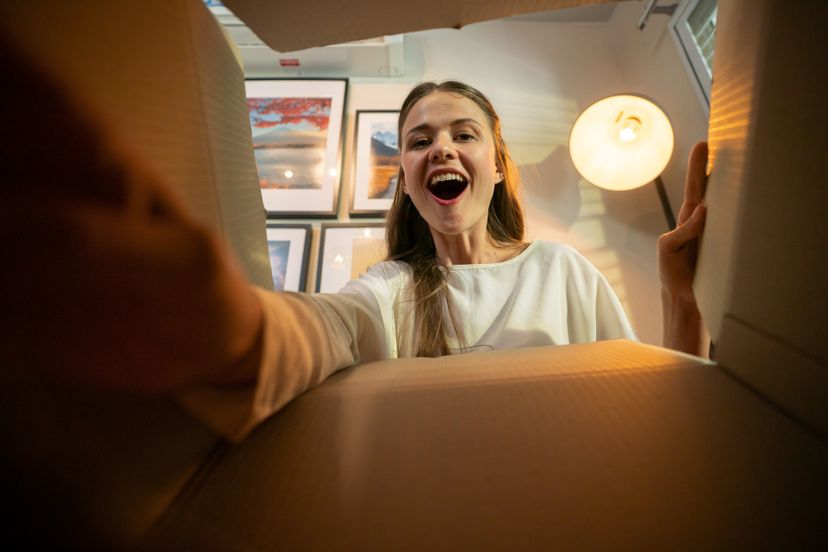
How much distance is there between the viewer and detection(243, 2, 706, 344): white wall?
49.7 inches

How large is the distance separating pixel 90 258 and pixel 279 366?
10 cm

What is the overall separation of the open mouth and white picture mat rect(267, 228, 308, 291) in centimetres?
65

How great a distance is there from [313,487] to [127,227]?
0.14m

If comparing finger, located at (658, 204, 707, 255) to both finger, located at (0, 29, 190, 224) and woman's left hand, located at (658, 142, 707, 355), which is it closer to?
woman's left hand, located at (658, 142, 707, 355)

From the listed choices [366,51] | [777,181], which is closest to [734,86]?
[777,181]

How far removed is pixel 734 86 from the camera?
0.27m

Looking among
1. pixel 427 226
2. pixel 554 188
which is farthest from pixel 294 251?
pixel 554 188

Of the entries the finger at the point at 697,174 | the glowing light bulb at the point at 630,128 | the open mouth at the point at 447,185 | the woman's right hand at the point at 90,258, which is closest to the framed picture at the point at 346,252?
the open mouth at the point at 447,185

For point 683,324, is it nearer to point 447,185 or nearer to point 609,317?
point 609,317

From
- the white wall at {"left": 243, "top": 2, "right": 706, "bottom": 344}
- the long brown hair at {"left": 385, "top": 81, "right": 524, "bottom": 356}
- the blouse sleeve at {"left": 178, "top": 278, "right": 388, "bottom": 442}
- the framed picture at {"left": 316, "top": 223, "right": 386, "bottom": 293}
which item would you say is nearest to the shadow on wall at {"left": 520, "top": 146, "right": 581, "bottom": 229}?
the white wall at {"left": 243, "top": 2, "right": 706, "bottom": 344}

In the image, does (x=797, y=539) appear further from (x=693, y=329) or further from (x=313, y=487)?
(x=693, y=329)

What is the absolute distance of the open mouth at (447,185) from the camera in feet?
2.53

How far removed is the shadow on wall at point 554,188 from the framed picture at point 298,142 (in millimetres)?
736

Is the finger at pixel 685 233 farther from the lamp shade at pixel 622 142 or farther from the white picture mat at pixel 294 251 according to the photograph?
the white picture mat at pixel 294 251
